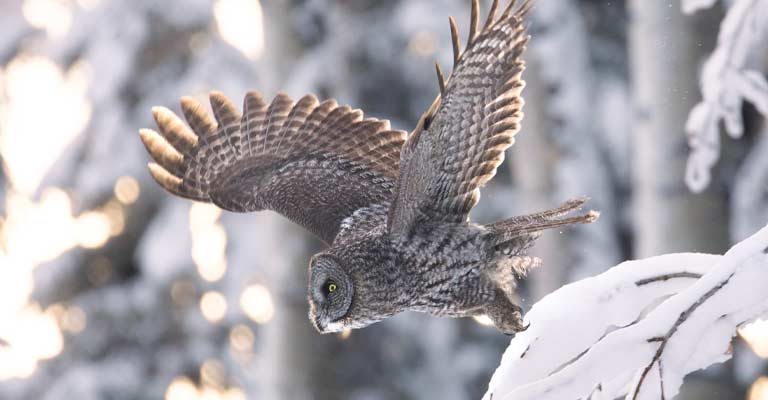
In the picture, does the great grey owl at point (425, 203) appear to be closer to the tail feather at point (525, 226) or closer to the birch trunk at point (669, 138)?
the tail feather at point (525, 226)

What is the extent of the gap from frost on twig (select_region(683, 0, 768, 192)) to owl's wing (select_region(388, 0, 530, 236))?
67cm

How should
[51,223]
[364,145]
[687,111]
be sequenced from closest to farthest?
[364,145], [687,111], [51,223]

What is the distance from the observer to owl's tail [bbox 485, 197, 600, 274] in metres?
1.63

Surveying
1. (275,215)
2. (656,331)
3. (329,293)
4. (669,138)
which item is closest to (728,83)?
(669,138)

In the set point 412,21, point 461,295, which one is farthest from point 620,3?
point 461,295

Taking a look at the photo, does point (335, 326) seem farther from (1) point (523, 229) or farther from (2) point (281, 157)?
(2) point (281, 157)

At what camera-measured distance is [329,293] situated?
5.56 feet

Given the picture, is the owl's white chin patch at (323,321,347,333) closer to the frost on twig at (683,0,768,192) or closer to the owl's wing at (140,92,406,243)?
the owl's wing at (140,92,406,243)

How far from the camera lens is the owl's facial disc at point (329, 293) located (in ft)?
5.45

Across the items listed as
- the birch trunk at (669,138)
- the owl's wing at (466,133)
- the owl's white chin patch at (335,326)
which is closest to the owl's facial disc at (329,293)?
the owl's white chin patch at (335,326)

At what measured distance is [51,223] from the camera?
6469mm

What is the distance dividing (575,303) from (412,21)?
3.71 metres

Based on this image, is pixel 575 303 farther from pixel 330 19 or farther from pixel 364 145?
pixel 330 19

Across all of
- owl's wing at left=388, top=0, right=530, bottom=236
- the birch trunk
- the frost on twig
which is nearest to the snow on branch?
owl's wing at left=388, top=0, right=530, bottom=236
